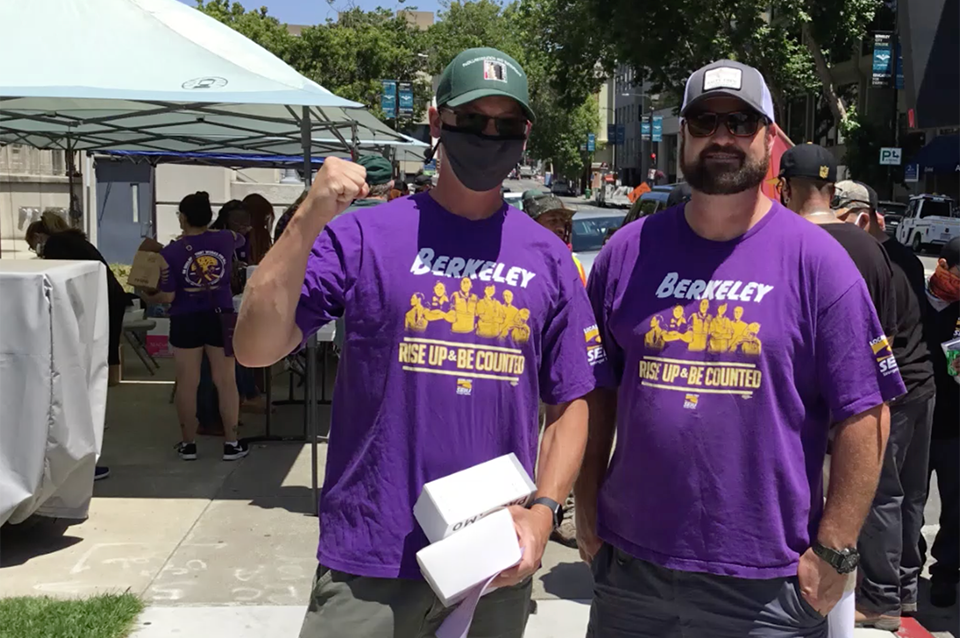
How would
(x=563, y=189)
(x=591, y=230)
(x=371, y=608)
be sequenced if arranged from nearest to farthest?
(x=371, y=608) → (x=591, y=230) → (x=563, y=189)

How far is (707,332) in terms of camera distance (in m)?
2.37

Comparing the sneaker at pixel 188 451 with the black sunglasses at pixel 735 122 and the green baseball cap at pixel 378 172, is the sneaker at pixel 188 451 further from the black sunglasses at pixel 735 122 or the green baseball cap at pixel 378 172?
the black sunglasses at pixel 735 122

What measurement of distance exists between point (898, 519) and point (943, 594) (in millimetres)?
787

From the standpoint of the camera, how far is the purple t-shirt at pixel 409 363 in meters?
2.14

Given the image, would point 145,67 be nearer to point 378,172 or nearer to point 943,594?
point 378,172

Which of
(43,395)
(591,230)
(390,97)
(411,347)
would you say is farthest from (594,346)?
(390,97)

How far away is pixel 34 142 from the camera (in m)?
12.0

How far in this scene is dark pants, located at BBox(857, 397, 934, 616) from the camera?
433cm

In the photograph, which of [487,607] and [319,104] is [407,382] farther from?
[319,104]

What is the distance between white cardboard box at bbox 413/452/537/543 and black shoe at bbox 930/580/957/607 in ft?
11.6

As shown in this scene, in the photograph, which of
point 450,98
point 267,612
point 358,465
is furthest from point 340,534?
point 267,612

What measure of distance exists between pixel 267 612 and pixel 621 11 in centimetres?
2269

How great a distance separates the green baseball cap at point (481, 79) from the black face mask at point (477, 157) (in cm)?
8

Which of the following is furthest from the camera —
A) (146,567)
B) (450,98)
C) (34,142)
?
(34,142)
